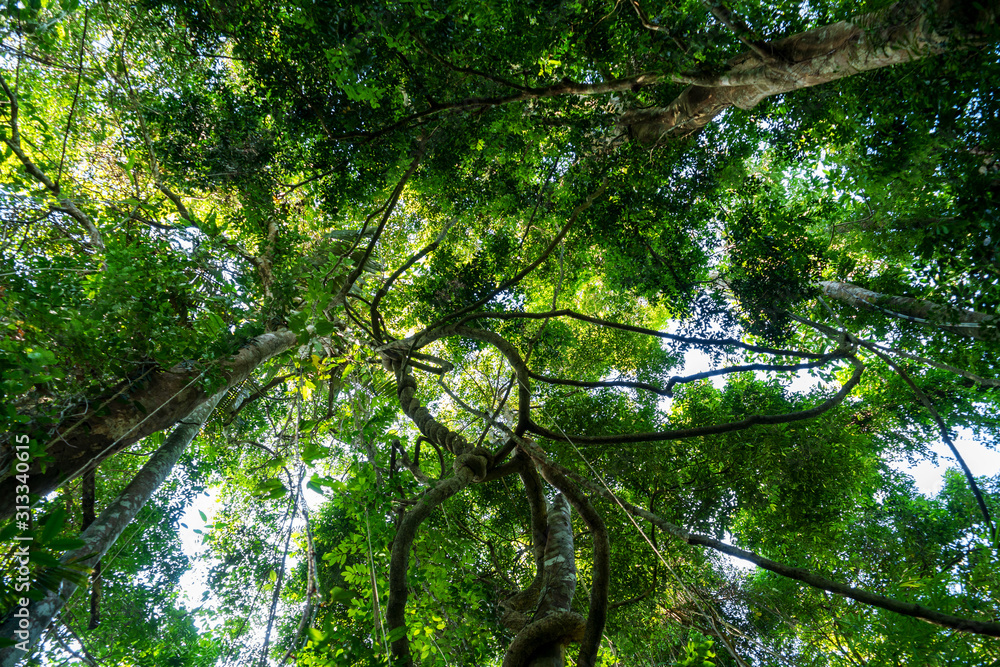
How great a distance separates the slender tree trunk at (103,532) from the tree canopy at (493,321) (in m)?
0.03

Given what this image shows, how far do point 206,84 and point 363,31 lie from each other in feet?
9.28

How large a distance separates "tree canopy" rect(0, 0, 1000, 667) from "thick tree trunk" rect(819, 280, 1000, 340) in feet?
0.29

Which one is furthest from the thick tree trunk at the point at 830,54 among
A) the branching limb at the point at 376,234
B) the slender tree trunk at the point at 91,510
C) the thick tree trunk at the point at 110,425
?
the slender tree trunk at the point at 91,510

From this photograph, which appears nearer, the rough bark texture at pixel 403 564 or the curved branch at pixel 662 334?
the rough bark texture at pixel 403 564

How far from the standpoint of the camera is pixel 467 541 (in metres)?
4.11

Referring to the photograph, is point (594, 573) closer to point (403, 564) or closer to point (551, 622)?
point (551, 622)

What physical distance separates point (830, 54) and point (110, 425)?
5644mm

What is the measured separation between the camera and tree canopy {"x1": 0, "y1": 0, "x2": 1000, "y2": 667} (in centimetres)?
239

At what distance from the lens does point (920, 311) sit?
Answer: 514cm

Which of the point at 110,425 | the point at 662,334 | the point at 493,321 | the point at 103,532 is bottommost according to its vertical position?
the point at 103,532

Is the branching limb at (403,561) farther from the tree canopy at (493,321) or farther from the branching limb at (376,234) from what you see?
the branching limb at (376,234)

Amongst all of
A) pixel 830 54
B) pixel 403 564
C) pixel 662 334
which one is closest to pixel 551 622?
pixel 403 564

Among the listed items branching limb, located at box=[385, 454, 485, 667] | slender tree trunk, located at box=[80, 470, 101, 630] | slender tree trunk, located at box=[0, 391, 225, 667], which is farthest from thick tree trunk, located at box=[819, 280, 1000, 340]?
slender tree trunk, located at box=[80, 470, 101, 630]

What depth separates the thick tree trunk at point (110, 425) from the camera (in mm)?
2176
